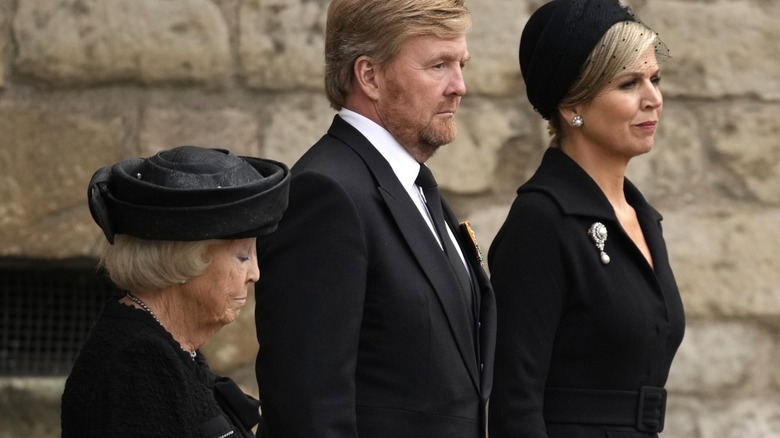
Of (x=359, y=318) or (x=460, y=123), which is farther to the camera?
(x=460, y=123)

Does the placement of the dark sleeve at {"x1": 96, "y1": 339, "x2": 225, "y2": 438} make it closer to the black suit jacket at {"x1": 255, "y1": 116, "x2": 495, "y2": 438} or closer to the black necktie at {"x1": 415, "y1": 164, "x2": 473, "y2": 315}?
the black suit jacket at {"x1": 255, "y1": 116, "x2": 495, "y2": 438}

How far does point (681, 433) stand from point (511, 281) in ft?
5.25

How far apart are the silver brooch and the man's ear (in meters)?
0.60

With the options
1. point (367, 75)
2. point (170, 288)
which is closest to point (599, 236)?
point (367, 75)

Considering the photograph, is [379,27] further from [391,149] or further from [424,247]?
[424,247]

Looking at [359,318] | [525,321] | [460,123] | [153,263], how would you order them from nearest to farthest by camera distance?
[153,263]
[359,318]
[525,321]
[460,123]

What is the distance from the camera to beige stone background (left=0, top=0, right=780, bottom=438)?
450 centimetres

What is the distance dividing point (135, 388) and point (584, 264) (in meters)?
1.18

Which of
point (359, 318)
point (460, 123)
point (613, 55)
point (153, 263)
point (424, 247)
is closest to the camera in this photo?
point (153, 263)

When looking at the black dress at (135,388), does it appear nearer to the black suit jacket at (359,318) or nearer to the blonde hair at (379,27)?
the black suit jacket at (359,318)

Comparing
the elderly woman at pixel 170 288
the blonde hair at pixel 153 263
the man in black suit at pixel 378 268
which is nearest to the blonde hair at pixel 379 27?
the man in black suit at pixel 378 268

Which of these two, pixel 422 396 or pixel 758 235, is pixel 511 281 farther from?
pixel 758 235

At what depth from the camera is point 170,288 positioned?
2.77 meters

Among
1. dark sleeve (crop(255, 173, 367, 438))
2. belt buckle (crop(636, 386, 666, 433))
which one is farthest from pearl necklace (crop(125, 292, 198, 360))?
belt buckle (crop(636, 386, 666, 433))
